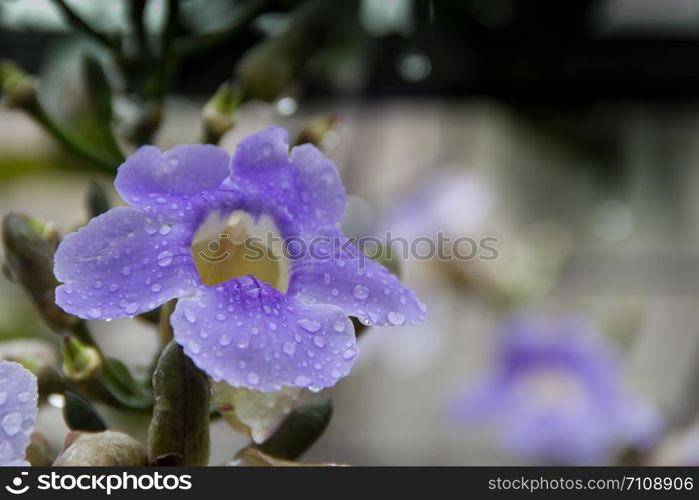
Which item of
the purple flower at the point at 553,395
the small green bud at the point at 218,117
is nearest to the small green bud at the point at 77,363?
the small green bud at the point at 218,117

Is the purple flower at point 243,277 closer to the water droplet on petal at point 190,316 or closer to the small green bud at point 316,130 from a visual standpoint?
the water droplet on petal at point 190,316

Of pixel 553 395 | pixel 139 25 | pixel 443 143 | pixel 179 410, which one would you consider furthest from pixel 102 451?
pixel 443 143

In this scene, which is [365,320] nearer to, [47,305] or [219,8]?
[47,305]

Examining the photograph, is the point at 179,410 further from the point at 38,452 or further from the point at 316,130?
the point at 316,130

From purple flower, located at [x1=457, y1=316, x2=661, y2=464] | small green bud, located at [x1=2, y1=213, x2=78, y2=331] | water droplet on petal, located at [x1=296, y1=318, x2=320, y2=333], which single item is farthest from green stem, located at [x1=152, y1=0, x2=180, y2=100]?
purple flower, located at [x1=457, y1=316, x2=661, y2=464]

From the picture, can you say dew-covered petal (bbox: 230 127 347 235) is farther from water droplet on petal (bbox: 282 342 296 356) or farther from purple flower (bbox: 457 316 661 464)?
purple flower (bbox: 457 316 661 464)
